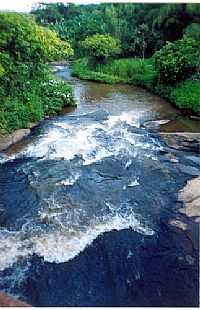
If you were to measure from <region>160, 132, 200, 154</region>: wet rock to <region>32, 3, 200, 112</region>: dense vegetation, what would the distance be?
2.50 meters

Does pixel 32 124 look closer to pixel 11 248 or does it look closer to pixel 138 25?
pixel 11 248

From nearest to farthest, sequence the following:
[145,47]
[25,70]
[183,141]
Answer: [183,141], [25,70], [145,47]

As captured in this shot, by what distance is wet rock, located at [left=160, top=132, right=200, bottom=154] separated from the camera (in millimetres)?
9227

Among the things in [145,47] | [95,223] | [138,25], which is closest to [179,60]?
[145,47]

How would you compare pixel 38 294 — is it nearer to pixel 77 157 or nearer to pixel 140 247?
pixel 140 247

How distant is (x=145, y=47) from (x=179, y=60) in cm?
718

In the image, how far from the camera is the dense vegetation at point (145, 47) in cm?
1394

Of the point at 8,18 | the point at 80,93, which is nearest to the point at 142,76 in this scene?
the point at 80,93

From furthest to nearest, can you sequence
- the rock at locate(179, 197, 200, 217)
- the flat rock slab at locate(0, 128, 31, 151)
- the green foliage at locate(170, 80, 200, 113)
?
the green foliage at locate(170, 80, 200, 113) → the flat rock slab at locate(0, 128, 31, 151) → the rock at locate(179, 197, 200, 217)

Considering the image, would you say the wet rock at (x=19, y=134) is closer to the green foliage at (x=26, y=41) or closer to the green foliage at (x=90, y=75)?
the green foliage at (x=26, y=41)

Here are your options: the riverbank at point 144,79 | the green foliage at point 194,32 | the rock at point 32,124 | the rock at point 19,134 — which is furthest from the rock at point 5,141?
the green foliage at point 194,32

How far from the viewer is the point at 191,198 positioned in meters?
6.69

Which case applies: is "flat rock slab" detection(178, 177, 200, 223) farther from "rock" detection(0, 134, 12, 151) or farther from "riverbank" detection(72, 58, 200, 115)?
"riverbank" detection(72, 58, 200, 115)

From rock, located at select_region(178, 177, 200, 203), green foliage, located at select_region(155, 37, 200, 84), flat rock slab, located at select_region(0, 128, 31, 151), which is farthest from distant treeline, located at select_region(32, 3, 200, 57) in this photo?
rock, located at select_region(178, 177, 200, 203)
